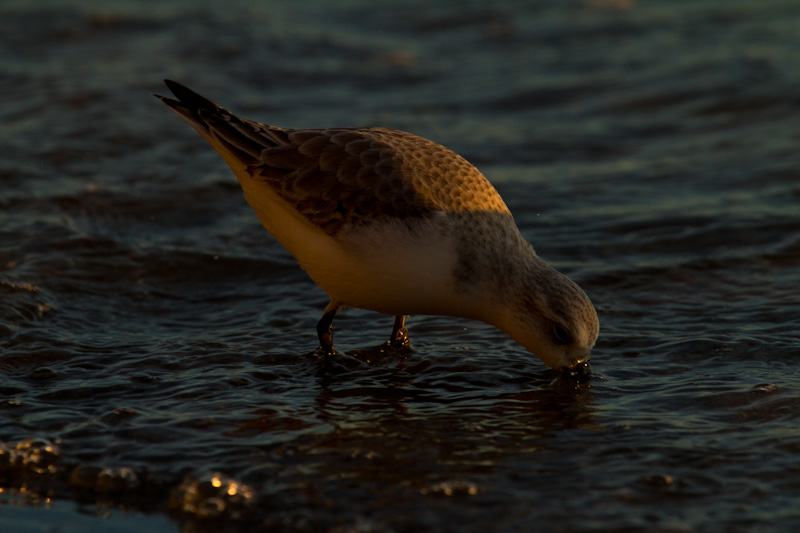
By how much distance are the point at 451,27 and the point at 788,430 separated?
41.7ft

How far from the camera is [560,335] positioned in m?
6.57

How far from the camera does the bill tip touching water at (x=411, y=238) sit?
6.39 meters

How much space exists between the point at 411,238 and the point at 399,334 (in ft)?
3.84

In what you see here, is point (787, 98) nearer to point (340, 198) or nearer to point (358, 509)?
point (340, 198)

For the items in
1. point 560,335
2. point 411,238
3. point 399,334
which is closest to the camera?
point 411,238

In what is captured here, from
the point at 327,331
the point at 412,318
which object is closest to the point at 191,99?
the point at 327,331

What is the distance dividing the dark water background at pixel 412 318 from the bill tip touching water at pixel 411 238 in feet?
1.55

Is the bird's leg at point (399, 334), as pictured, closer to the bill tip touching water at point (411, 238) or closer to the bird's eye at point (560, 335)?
the bill tip touching water at point (411, 238)

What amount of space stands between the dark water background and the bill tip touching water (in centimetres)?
47

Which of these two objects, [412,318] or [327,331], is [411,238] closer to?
[327,331]

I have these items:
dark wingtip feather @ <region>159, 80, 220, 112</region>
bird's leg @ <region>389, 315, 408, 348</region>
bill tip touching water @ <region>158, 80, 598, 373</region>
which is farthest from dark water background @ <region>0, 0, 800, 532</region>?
dark wingtip feather @ <region>159, 80, 220, 112</region>

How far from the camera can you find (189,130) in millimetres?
12477

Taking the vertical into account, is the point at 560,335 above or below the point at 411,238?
below

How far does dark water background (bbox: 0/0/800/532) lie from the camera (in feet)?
17.0
